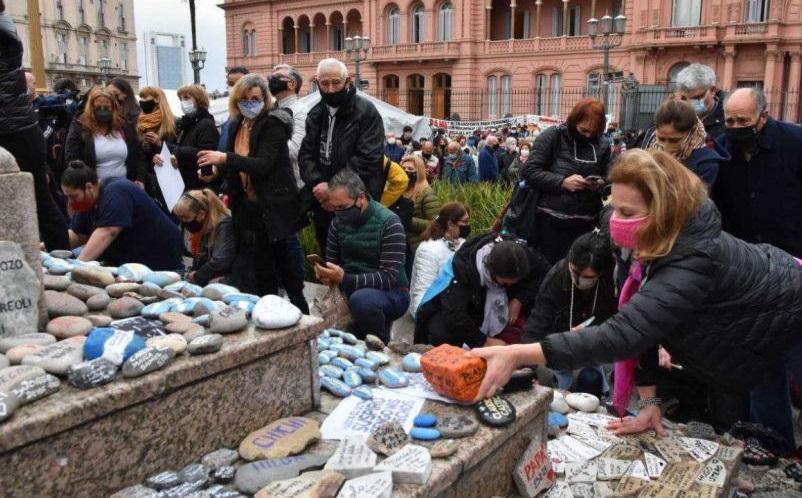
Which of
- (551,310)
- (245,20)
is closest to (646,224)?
(551,310)

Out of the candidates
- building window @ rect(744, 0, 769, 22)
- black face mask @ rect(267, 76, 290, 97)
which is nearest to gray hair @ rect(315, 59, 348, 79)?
black face mask @ rect(267, 76, 290, 97)

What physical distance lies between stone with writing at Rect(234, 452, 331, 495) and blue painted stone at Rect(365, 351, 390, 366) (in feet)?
2.63

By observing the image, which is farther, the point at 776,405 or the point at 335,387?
the point at 776,405

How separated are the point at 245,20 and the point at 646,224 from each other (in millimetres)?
44705

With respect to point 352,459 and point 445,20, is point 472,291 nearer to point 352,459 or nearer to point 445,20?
point 352,459

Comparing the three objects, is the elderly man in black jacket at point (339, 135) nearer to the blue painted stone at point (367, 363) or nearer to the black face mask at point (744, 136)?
the blue painted stone at point (367, 363)

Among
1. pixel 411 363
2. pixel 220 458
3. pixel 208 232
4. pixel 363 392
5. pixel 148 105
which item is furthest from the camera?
pixel 148 105

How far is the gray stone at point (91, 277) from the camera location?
2.86 m

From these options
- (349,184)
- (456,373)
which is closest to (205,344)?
(456,373)

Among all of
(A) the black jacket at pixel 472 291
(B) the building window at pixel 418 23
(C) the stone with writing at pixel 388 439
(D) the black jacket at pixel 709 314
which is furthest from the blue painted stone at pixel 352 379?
(B) the building window at pixel 418 23

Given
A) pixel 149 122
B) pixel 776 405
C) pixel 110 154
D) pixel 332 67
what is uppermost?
pixel 332 67

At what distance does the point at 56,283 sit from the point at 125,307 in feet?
1.24

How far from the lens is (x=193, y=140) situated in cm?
568

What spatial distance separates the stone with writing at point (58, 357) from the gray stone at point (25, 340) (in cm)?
9
